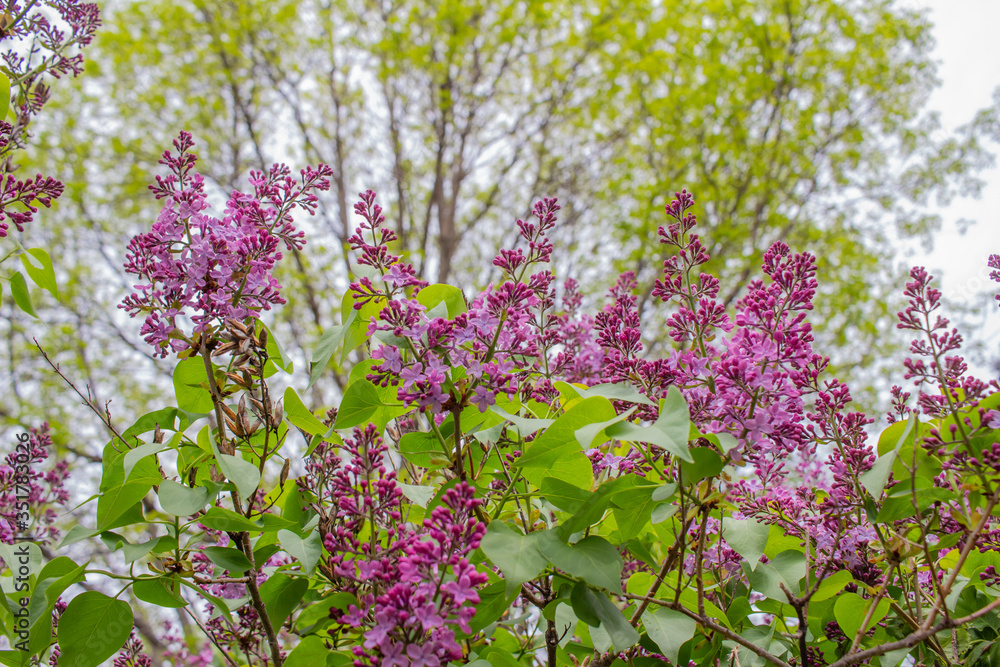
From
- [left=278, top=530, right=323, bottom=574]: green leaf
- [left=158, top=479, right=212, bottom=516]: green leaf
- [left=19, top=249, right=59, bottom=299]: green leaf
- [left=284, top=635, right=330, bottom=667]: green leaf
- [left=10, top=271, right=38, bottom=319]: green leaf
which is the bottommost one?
[left=284, top=635, right=330, bottom=667]: green leaf

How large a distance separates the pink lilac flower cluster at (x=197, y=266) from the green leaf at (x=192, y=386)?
0.06 m

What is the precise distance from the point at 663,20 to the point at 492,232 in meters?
3.92

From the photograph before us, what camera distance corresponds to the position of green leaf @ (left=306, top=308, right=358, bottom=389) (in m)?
1.28

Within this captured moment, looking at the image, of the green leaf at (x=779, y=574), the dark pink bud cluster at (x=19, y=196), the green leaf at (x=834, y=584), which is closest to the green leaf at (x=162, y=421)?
the dark pink bud cluster at (x=19, y=196)

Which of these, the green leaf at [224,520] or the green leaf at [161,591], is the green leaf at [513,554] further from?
the green leaf at [161,591]

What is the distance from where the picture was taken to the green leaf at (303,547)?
1196mm

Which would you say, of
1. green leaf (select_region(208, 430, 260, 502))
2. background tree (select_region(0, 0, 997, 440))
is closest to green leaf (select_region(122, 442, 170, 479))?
green leaf (select_region(208, 430, 260, 502))

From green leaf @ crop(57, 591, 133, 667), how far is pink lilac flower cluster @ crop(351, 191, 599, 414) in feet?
2.60

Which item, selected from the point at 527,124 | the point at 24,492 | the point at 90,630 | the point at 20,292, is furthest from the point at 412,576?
the point at 527,124

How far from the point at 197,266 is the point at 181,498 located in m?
0.51

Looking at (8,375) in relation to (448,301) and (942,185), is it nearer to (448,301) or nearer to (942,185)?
(448,301)

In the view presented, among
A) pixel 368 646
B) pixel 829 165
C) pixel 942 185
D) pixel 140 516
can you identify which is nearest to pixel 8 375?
pixel 140 516

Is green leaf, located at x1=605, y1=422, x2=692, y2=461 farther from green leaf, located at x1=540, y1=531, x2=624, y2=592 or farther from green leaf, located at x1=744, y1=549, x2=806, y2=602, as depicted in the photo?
green leaf, located at x1=744, y1=549, x2=806, y2=602

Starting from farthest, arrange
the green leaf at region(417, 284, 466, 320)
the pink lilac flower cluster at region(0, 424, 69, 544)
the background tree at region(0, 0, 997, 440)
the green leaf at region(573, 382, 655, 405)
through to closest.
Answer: the background tree at region(0, 0, 997, 440)
the pink lilac flower cluster at region(0, 424, 69, 544)
the green leaf at region(417, 284, 466, 320)
the green leaf at region(573, 382, 655, 405)
